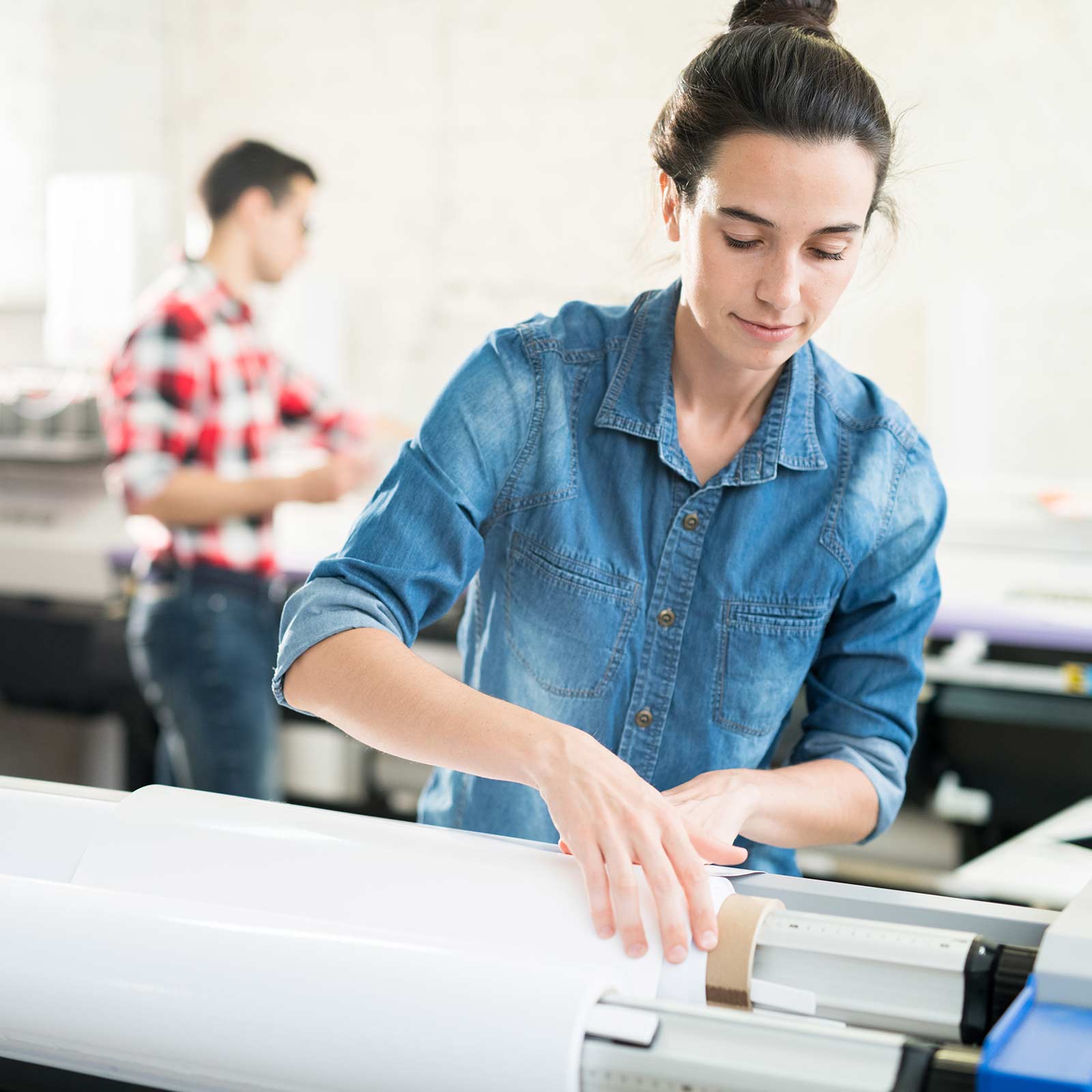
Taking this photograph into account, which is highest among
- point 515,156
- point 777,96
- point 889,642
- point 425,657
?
point 515,156

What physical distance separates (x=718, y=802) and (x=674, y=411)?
0.34 metres

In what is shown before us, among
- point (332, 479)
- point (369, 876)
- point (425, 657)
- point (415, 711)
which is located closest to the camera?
point (369, 876)

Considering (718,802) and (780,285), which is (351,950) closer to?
(718,802)

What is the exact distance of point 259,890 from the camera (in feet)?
2.39

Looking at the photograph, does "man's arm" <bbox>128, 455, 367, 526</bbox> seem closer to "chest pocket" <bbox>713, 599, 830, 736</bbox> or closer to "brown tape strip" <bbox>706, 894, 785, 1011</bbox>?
"chest pocket" <bbox>713, 599, 830, 736</bbox>

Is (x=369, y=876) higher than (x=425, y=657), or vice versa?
(x=369, y=876)

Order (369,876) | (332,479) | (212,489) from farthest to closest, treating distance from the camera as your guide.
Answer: (332,479), (212,489), (369,876)

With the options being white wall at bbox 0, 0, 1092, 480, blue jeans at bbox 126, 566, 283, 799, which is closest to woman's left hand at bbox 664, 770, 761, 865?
blue jeans at bbox 126, 566, 283, 799

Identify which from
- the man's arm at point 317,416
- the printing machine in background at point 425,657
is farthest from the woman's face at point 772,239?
the man's arm at point 317,416

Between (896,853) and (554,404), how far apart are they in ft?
6.00

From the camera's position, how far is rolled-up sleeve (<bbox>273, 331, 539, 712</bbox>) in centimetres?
96

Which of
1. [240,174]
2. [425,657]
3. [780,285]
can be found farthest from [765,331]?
[425,657]

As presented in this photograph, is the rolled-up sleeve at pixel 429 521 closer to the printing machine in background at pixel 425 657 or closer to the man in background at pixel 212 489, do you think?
the man in background at pixel 212 489

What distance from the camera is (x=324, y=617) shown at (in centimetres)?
94
